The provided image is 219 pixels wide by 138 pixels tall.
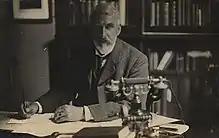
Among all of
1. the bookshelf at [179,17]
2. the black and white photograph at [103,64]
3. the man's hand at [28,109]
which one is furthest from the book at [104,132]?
the bookshelf at [179,17]

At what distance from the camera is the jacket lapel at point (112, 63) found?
855mm

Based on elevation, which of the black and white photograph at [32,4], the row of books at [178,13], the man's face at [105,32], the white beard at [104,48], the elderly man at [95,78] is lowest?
the elderly man at [95,78]

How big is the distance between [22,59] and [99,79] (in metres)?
0.17

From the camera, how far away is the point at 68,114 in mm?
855

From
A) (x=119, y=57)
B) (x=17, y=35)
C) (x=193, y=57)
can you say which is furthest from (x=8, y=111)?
(x=193, y=57)

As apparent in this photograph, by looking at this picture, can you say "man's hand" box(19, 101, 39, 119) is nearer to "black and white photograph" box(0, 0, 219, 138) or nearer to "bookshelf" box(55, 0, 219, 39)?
"black and white photograph" box(0, 0, 219, 138)

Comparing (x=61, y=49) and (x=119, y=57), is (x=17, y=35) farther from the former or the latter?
(x=119, y=57)

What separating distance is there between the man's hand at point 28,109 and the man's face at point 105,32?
189 mm

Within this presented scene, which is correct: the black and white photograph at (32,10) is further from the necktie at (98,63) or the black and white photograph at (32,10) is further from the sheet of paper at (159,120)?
the sheet of paper at (159,120)

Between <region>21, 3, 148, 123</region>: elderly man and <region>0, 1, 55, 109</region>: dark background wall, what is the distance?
0.10ft

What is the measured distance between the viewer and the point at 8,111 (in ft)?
2.86

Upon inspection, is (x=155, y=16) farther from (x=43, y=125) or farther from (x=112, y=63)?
(x=43, y=125)

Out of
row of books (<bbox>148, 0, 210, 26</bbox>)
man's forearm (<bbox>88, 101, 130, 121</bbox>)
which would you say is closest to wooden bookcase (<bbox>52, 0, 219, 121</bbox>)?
row of books (<bbox>148, 0, 210, 26</bbox>)

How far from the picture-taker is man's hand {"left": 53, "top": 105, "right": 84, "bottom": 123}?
2.80 ft
